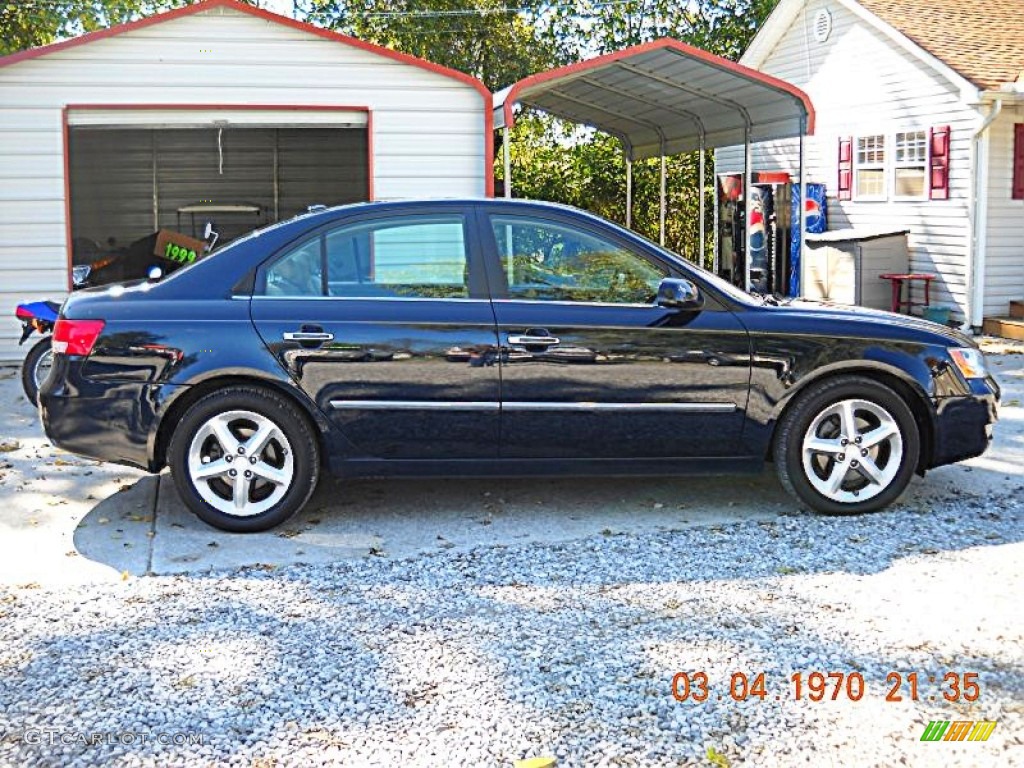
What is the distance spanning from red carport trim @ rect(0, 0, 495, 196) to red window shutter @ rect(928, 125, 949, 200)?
254 inches

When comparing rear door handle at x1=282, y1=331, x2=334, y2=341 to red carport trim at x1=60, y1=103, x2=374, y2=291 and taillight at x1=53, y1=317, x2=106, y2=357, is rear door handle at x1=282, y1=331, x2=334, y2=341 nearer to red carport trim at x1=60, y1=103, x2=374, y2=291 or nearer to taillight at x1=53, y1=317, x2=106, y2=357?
taillight at x1=53, y1=317, x2=106, y2=357

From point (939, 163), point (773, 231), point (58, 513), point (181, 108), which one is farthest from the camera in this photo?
point (773, 231)

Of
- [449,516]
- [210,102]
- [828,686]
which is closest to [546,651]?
[828,686]

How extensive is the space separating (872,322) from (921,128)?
37.3ft

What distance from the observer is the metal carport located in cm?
1326

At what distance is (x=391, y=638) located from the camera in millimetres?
4773

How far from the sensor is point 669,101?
16312mm

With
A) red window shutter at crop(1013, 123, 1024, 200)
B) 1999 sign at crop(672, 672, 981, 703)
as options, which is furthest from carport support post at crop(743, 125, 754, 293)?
1999 sign at crop(672, 672, 981, 703)

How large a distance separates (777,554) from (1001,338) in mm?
10366

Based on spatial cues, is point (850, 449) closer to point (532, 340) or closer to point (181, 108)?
point (532, 340)

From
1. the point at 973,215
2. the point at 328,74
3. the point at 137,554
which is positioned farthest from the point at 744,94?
the point at 137,554

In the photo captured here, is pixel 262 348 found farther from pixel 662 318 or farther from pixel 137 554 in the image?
pixel 662 318

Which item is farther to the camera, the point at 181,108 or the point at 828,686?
the point at 181,108

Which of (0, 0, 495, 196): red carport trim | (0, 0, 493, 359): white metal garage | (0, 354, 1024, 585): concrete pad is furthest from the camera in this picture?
(0, 0, 493, 359): white metal garage
